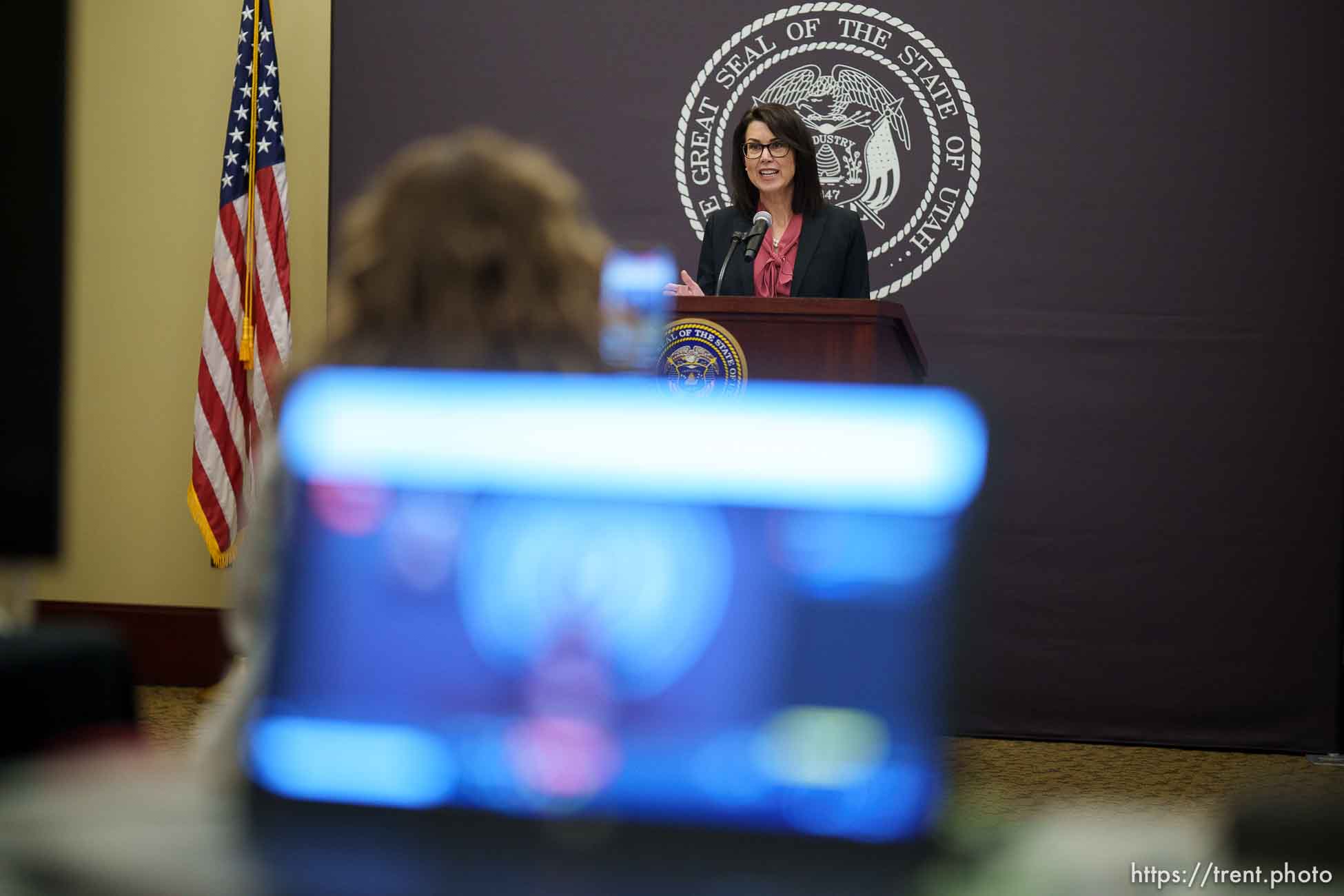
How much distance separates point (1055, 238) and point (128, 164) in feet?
11.7

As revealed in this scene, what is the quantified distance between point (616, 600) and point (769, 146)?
328 centimetres

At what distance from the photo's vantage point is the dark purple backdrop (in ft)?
14.3

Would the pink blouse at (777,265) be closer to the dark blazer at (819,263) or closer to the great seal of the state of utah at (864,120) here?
the dark blazer at (819,263)

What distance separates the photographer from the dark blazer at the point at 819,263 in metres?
3.75

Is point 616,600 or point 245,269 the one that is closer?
point 616,600

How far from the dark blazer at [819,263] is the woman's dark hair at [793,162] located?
0.07 metres

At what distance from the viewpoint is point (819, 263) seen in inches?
148

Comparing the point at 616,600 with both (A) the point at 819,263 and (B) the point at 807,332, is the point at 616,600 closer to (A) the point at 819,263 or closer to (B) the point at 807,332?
(B) the point at 807,332

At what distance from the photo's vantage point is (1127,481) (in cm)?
447

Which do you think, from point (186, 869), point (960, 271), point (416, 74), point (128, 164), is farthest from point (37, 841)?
point (128, 164)

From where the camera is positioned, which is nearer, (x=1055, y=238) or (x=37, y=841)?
(x=37, y=841)

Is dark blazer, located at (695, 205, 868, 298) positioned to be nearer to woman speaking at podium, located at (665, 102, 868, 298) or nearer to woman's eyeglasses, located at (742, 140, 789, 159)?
woman speaking at podium, located at (665, 102, 868, 298)

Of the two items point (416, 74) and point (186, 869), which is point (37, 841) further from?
point (416, 74)

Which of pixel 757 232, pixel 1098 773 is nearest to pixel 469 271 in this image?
pixel 757 232
